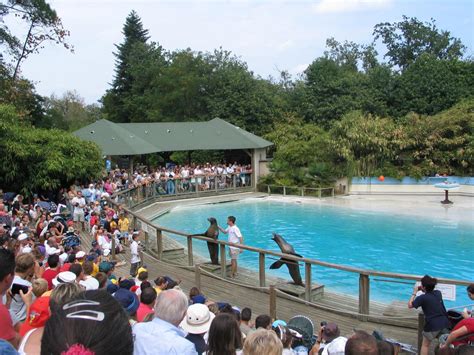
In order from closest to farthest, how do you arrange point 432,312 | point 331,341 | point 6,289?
point 6,289, point 331,341, point 432,312

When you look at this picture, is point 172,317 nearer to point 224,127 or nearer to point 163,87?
point 224,127

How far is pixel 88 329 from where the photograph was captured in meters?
1.46

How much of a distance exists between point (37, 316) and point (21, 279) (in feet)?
4.05

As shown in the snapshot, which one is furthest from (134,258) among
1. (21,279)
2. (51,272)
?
(21,279)

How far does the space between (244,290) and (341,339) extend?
474cm

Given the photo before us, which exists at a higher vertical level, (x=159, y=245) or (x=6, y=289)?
(x=6, y=289)

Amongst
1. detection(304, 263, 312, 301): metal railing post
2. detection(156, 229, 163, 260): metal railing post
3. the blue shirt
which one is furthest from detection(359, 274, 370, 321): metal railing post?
detection(156, 229, 163, 260): metal railing post

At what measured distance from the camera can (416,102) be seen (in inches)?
1198

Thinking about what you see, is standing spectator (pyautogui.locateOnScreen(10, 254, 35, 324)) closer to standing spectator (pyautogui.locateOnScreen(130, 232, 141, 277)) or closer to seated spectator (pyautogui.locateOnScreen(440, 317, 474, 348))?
seated spectator (pyautogui.locateOnScreen(440, 317, 474, 348))

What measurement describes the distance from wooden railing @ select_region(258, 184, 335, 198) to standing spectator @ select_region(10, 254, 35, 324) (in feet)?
67.3

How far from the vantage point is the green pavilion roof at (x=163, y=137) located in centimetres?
2330

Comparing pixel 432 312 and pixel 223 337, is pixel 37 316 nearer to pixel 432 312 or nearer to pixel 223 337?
pixel 223 337

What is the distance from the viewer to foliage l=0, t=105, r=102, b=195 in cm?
1603

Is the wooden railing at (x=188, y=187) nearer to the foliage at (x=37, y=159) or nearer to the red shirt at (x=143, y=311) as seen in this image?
the foliage at (x=37, y=159)
